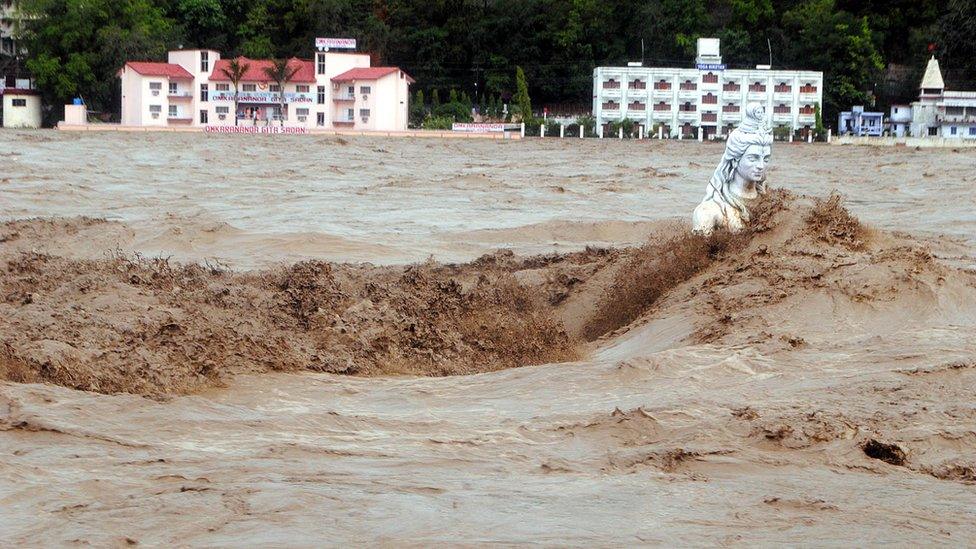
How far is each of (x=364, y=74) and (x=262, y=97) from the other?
632 centimetres

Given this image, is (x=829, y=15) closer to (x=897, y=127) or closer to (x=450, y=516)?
(x=897, y=127)

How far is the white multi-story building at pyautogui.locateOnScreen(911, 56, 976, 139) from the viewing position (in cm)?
7925

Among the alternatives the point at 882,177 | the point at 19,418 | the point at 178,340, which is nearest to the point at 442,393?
the point at 178,340

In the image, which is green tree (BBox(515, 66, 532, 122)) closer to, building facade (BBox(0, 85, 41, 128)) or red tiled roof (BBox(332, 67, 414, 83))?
red tiled roof (BBox(332, 67, 414, 83))

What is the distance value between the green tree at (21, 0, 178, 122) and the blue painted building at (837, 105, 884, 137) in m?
42.7

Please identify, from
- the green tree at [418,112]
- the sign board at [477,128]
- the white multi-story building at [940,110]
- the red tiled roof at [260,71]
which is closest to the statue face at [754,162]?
the sign board at [477,128]

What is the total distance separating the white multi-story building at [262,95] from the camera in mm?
80312

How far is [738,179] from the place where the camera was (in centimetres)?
1556

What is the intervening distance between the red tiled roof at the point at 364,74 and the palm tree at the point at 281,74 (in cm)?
279

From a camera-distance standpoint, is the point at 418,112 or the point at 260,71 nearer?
the point at 260,71

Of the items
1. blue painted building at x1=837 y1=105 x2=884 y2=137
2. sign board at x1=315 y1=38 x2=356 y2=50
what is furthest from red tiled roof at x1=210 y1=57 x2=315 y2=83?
blue painted building at x1=837 y1=105 x2=884 y2=137

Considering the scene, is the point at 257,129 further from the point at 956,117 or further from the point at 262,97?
the point at 956,117

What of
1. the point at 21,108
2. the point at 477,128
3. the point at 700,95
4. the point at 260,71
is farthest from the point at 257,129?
the point at 700,95

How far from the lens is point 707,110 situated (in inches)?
3364
